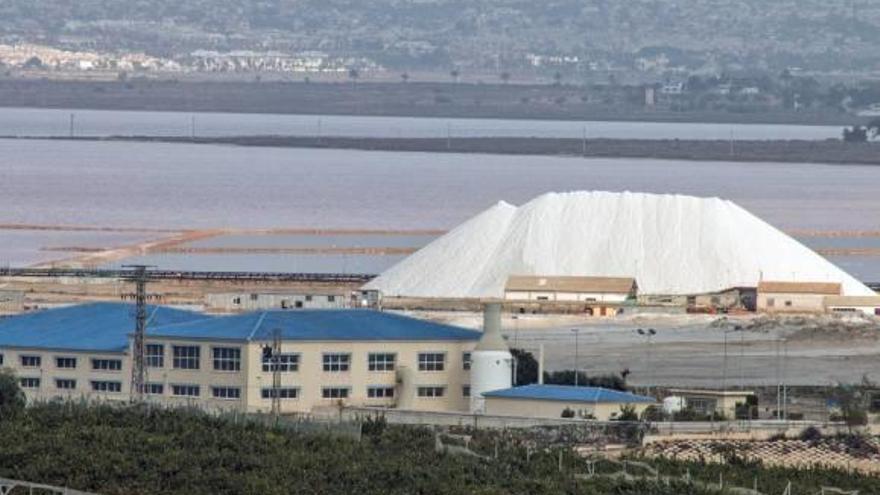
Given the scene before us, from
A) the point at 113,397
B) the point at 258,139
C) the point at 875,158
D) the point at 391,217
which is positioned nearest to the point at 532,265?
the point at 113,397

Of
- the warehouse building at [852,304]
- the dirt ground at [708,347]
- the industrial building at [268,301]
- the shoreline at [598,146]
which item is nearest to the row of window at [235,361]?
the dirt ground at [708,347]

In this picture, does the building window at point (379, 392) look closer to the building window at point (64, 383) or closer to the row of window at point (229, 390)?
the row of window at point (229, 390)

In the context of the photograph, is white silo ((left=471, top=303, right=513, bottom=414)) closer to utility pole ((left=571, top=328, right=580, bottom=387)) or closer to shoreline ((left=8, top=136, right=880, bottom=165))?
utility pole ((left=571, top=328, right=580, bottom=387))

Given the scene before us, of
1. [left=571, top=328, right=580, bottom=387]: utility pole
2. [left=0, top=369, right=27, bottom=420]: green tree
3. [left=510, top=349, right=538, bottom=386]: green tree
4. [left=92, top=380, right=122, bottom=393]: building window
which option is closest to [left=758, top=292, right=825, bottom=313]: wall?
[left=571, top=328, right=580, bottom=387]: utility pole

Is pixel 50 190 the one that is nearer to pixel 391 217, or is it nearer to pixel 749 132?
A: pixel 391 217

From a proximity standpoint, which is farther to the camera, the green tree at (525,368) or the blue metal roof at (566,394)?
the green tree at (525,368)

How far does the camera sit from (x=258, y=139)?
160875mm

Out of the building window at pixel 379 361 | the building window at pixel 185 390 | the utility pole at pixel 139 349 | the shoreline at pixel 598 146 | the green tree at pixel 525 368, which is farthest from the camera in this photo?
the shoreline at pixel 598 146

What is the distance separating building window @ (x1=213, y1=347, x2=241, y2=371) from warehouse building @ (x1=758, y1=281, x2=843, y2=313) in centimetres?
2007

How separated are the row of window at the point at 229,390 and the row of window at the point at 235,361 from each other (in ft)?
0.64

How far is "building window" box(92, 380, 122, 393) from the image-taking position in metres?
38.0

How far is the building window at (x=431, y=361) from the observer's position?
38.5 metres

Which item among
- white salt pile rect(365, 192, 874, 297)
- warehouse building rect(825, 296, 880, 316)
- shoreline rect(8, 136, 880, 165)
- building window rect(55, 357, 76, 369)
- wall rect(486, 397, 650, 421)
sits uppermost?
shoreline rect(8, 136, 880, 165)

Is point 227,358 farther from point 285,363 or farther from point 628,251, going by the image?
point 628,251
